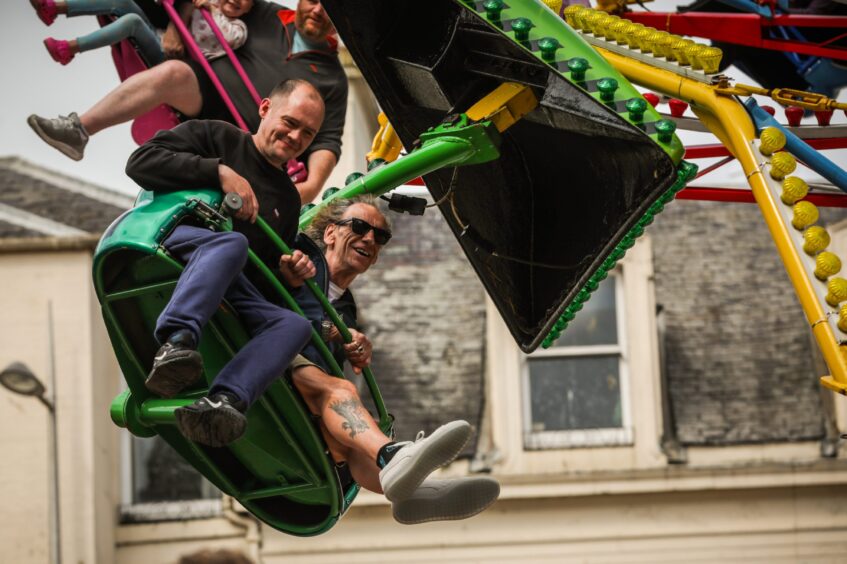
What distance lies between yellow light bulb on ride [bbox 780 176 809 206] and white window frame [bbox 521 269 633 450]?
9.00m

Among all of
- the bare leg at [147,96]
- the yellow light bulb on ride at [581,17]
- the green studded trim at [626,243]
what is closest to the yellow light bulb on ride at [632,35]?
the yellow light bulb on ride at [581,17]

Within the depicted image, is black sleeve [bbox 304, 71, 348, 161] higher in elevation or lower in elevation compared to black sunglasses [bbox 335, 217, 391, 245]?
higher

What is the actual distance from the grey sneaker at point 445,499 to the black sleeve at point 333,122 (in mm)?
3102

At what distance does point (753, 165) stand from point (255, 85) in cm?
292

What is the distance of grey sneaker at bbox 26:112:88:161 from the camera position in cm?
1125

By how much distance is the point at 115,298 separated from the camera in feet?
28.7

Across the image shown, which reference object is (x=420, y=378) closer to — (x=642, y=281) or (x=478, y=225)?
(x=642, y=281)

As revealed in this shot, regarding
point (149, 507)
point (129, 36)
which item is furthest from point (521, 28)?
point (149, 507)

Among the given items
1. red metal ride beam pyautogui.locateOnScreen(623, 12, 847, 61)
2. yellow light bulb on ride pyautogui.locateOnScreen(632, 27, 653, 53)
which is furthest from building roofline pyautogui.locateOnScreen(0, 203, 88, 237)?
yellow light bulb on ride pyautogui.locateOnScreen(632, 27, 653, 53)

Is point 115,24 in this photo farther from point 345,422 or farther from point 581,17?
point 345,422

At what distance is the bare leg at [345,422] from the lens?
884 centimetres

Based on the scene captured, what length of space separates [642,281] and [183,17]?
864cm

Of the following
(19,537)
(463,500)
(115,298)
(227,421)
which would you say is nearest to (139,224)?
(115,298)

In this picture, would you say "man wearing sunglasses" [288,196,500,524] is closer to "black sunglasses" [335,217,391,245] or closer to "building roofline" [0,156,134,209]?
"black sunglasses" [335,217,391,245]
